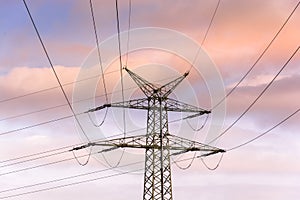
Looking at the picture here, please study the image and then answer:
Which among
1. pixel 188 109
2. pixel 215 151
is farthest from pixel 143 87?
pixel 215 151

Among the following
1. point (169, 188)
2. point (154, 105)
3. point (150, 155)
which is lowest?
point (169, 188)

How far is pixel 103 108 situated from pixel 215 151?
32.7 ft

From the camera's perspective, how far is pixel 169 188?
40719 millimetres

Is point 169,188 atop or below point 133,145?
below

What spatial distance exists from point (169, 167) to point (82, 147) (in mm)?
7361

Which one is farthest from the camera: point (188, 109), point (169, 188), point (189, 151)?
point (188, 109)

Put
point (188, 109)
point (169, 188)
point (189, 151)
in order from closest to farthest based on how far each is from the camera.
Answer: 1. point (169, 188)
2. point (189, 151)
3. point (188, 109)

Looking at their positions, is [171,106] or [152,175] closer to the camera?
[152,175]

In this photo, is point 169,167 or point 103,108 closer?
point 169,167

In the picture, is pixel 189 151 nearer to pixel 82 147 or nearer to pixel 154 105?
pixel 154 105

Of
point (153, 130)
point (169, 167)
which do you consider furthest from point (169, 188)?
point (153, 130)

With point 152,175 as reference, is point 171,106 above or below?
above

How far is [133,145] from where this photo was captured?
136ft

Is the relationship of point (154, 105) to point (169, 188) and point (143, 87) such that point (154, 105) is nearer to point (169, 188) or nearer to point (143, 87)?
point (143, 87)
